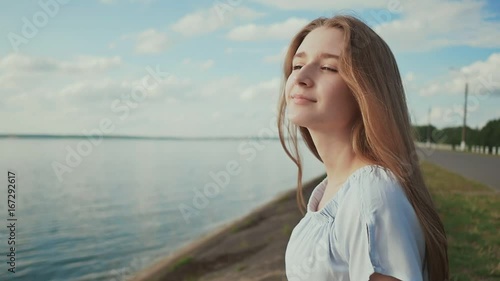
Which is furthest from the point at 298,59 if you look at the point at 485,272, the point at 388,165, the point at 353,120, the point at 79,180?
the point at 79,180

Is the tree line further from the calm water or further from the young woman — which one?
the young woman

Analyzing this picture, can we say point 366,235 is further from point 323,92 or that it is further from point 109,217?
point 109,217

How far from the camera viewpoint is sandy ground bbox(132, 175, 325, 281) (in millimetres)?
6691

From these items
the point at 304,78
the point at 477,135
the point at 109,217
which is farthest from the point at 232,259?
the point at 477,135

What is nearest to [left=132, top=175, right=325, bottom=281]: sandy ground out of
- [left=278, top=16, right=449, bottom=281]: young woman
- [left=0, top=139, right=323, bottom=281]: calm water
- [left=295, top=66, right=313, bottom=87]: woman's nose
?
[left=0, top=139, right=323, bottom=281]: calm water

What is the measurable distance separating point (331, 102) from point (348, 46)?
0.61 ft

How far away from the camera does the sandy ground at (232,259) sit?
669 centimetres

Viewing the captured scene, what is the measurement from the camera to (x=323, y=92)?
1776 millimetres

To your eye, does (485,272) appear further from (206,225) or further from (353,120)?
(206,225)

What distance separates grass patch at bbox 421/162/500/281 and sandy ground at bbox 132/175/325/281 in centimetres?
180

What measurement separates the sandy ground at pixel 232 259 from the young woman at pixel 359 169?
13.3ft

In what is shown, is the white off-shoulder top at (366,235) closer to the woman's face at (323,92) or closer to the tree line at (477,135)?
the woman's face at (323,92)

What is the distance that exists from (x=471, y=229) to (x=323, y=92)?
18.3 feet

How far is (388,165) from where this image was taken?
5.33 ft
